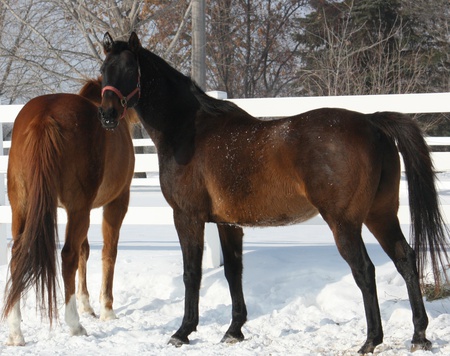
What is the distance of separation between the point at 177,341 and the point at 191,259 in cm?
56

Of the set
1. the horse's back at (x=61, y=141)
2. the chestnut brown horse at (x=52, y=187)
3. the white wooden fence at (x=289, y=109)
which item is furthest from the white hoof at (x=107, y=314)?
the white wooden fence at (x=289, y=109)

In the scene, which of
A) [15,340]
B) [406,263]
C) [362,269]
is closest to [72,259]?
[15,340]

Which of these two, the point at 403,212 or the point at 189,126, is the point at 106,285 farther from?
the point at 403,212

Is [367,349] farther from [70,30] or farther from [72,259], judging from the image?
[70,30]

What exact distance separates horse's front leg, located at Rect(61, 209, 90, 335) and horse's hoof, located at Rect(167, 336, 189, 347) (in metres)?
0.69

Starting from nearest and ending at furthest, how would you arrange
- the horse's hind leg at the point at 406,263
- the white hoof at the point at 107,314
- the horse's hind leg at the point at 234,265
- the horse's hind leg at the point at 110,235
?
the horse's hind leg at the point at 406,263 → the horse's hind leg at the point at 234,265 → the white hoof at the point at 107,314 → the horse's hind leg at the point at 110,235

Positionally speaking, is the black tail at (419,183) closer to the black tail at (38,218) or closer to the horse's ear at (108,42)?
the horse's ear at (108,42)

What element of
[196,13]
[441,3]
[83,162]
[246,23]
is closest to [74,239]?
[83,162]

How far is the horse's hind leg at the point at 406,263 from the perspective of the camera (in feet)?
12.9

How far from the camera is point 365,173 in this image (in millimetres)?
3789

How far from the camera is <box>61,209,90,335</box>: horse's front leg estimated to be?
14.9ft

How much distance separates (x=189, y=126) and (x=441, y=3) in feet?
68.7

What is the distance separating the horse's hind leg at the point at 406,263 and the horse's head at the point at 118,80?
1.81 metres

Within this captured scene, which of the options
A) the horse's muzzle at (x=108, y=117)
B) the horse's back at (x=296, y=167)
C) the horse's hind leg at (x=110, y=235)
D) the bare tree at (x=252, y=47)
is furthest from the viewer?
the bare tree at (x=252, y=47)
